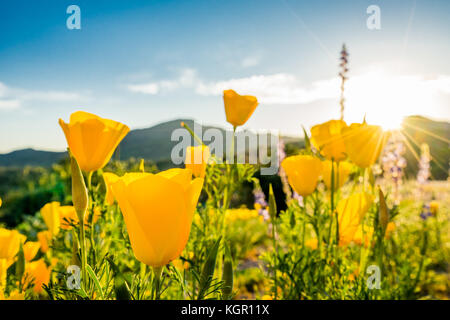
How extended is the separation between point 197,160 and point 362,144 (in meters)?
0.47

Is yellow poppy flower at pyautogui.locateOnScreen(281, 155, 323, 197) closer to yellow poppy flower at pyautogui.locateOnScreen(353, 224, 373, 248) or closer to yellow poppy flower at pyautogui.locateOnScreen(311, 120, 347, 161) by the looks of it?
yellow poppy flower at pyautogui.locateOnScreen(311, 120, 347, 161)

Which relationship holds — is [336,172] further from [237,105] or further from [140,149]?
[140,149]

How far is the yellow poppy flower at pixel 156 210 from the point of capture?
461mm

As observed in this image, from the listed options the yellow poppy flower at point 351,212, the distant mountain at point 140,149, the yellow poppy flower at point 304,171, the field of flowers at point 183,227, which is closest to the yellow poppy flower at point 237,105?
the field of flowers at point 183,227

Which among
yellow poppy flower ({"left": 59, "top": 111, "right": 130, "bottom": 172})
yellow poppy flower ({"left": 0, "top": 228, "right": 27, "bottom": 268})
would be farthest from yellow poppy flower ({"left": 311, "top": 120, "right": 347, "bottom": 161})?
yellow poppy flower ({"left": 0, "top": 228, "right": 27, "bottom": 268})

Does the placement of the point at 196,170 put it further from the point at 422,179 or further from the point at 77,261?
the point at 422,179

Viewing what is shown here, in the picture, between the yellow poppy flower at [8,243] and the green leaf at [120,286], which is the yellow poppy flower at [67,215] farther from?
the green leaf at [120,286]

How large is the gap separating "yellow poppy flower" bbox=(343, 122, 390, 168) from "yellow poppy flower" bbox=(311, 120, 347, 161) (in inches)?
1.4

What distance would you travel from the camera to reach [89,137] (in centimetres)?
65

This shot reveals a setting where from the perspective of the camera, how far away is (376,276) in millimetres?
952

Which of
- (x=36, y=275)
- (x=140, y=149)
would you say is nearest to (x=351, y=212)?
(x=36, y=275)

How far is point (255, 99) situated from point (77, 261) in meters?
0.69
